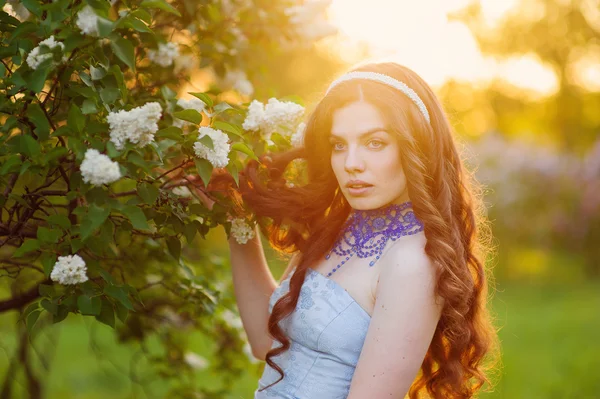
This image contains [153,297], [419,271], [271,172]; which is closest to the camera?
[419,271]

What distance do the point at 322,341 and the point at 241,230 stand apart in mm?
467

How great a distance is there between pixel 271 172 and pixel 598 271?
1311cm

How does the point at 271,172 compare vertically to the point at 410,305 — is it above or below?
above

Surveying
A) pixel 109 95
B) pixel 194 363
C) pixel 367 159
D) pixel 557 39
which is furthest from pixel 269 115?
pixel 557 39

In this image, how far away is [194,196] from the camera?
227cm

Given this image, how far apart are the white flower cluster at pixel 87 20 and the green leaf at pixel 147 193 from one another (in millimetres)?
409

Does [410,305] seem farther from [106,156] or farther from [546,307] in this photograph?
[546,307]

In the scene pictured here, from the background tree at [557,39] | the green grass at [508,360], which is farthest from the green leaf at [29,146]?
the background tree at [557,39]

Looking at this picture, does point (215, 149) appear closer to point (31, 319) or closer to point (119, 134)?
point (119, 134)

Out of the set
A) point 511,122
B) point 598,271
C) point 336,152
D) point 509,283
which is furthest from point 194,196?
point 511,122

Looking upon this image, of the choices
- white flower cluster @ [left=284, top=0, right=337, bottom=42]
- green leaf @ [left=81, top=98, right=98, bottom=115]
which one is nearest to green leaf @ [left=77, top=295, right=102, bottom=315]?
green leaf @ [left=81, top=98, right=98, bottom=115]

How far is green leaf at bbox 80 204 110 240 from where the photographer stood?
162 cm

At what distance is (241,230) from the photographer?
2.32 meters

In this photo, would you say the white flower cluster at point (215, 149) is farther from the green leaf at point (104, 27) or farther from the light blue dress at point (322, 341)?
the light blue dress at point (322, 341)
